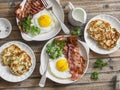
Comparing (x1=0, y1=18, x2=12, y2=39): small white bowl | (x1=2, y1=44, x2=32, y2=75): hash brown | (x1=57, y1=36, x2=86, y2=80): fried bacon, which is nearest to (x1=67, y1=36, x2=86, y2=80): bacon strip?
(x1=57, y1=36, x2=86, y2=80): fried bacon

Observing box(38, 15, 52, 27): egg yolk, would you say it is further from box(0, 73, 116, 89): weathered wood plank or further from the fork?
box(0, 73, 116, 89): weathered wood plank

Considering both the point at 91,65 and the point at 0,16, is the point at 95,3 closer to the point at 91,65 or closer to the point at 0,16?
the point at 91,65

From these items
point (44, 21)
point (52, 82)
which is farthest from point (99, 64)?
point (44, 21)

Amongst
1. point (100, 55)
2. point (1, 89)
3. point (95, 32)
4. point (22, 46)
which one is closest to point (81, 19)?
point (95, 32)

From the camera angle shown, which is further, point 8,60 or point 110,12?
point 110,12

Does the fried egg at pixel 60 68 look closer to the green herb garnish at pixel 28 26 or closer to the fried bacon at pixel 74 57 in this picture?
the fried bacon at pixel 74 57

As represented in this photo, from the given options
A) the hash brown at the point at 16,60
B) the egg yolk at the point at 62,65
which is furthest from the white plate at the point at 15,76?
the egg yolk at the point at 62,65

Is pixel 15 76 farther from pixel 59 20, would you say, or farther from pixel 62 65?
pixel 59 20

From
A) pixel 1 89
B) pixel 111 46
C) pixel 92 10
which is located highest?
pixel 92 10
